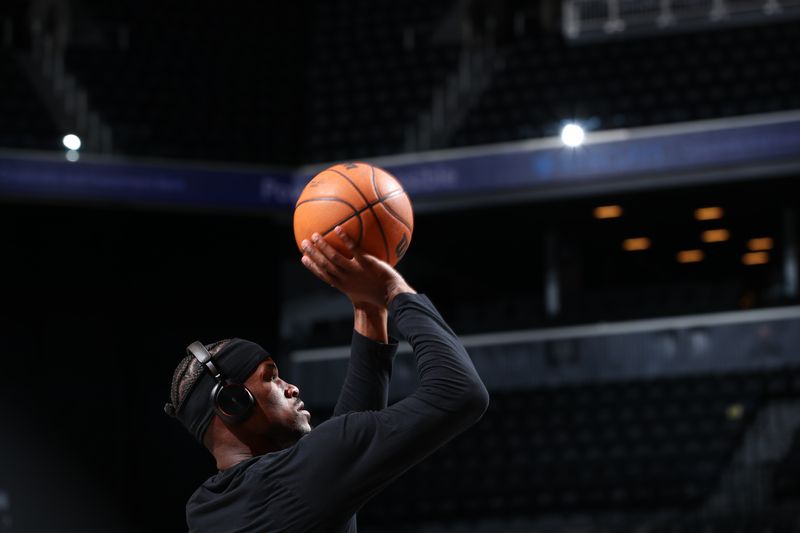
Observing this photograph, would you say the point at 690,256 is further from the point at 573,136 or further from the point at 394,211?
the point at 394,211

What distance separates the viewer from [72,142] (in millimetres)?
14719

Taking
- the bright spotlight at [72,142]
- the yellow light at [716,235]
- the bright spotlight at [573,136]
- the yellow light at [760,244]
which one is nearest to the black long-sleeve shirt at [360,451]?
the bright spotlight at [573,136]

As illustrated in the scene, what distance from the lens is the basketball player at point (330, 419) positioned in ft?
7.19

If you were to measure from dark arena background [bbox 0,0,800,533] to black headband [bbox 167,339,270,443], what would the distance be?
1010 cm

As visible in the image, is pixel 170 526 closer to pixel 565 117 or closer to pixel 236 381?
pixel 565 117

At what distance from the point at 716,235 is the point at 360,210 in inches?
587

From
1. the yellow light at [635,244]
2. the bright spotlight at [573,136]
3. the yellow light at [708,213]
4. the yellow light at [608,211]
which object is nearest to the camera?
the bright spotlight at [573,136]

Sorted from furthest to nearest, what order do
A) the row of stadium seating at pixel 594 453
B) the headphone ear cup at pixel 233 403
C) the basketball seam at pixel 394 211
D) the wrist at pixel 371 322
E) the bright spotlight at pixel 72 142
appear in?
the bright spotlight at pixel 72 142 < the row of stadium seating at pixel 594 453 < the basketball seam at pixel 394 211 < the wrist at pixel 371 322 < the headphone ear cup at pixel 233 403

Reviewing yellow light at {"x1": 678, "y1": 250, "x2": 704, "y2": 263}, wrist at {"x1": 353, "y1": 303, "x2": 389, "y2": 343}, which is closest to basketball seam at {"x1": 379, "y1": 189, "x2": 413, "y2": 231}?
wrist at {"x1": 353, "y1": 303, "x2": 389, "y2": 343}

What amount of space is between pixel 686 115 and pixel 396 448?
41.8 feet

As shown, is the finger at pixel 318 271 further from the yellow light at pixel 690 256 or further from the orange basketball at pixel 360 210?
the yellow light at pixel 690 256

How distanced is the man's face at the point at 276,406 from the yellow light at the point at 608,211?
13123 millimetres

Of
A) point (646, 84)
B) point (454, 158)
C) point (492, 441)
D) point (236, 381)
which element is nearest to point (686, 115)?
point (646, 84)

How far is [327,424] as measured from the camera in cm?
227
